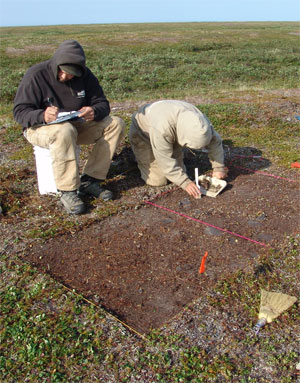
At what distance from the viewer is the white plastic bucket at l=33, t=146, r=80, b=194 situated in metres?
4.53

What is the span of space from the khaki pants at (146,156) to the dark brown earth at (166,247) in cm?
25

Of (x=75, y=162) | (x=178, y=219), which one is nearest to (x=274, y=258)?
(x=178, y=219)

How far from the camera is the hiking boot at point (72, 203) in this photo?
4270 millimetres

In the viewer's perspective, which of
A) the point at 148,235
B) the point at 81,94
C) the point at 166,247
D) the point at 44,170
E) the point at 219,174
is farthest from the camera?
the point at 219,174

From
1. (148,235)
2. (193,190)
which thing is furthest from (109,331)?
(193,190)

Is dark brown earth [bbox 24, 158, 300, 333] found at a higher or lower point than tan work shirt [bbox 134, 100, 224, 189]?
lower

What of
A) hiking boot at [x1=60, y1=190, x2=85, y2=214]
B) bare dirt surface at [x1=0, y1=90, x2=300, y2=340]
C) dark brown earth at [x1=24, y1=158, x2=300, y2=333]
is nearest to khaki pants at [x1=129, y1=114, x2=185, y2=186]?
bare dirt surface at [x1=0, y1=90, x2=300, y2=340]

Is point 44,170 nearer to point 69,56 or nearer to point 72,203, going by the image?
point 72,203

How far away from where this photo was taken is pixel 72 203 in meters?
4.27

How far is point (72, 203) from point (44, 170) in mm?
650

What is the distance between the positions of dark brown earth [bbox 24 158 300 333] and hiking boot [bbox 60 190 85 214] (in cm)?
29

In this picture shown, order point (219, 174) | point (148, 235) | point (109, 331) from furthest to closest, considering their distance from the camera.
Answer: point (219, 174), point (148, 235), point (109, 331)

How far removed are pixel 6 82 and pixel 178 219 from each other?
13143 mm

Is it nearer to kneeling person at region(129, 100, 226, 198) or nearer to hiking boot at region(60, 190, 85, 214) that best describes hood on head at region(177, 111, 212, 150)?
kneeling person at region(129, 100, 226, 198)
